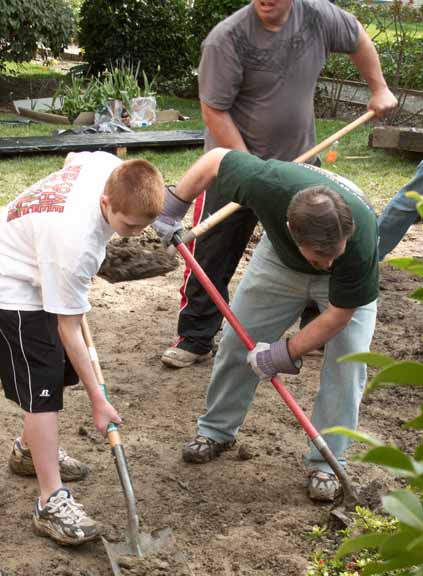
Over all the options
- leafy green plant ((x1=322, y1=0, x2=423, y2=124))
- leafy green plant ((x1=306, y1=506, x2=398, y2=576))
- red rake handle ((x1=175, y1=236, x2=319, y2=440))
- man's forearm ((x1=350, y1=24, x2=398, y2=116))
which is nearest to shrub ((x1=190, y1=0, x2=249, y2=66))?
leafy green plant ((x1=322, y1=0, x2=423, y2=124))

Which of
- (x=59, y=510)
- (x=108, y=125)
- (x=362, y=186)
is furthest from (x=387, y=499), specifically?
(x=108, y=125)

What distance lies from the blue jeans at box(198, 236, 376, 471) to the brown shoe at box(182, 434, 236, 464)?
8.0 inches

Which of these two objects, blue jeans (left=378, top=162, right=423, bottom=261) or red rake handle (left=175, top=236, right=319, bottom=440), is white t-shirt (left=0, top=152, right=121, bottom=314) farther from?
blue jeans (left=378, top=162, right=423, bottom=261)

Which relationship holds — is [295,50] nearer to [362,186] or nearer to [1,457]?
[1,457]

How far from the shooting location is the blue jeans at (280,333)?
135 inches

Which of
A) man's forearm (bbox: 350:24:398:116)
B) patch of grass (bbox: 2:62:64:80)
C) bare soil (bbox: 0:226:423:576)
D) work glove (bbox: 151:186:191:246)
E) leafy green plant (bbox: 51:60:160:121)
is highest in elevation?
man's forearm (bbox: 350:24:398:116)

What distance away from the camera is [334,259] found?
9.54 feet

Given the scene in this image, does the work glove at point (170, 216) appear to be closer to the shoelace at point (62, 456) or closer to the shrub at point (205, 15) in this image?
the shoelace at point (62, 456)

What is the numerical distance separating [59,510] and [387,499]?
2402 millimetres

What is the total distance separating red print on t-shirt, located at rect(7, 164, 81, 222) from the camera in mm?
2996

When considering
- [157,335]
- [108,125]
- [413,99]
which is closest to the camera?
[157,335]

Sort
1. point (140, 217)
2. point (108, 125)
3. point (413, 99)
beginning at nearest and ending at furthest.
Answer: point (140, 217) < point (108, 125) < point (413, 99)

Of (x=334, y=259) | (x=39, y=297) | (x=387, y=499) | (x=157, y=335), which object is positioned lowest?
(x=157, y=335)

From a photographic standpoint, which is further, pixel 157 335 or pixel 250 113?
pixel 157 335
